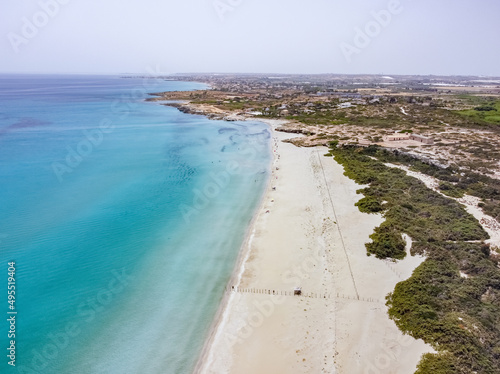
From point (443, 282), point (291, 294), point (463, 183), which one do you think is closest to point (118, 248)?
point (291, 294)

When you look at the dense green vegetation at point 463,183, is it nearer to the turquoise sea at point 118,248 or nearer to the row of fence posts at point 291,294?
the row of fence posts at point 291,294

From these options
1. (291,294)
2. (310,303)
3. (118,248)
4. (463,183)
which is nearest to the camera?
(310,303)

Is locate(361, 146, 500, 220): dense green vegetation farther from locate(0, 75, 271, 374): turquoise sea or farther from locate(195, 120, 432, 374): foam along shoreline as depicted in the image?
locate(0, 75, 271, 374): turquoise sea

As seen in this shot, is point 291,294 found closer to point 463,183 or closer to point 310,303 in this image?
point 310,303

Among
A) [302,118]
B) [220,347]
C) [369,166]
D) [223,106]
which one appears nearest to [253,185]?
[369,166]

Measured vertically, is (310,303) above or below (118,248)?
above

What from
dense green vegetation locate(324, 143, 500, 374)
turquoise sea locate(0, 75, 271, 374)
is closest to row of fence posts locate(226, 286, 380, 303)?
turquoise sea locate(0, 75, 271, 374)

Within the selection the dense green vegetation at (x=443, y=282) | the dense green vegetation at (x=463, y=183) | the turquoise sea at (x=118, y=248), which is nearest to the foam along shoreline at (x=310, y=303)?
the dense green vegetation at (x=443, y=282)
